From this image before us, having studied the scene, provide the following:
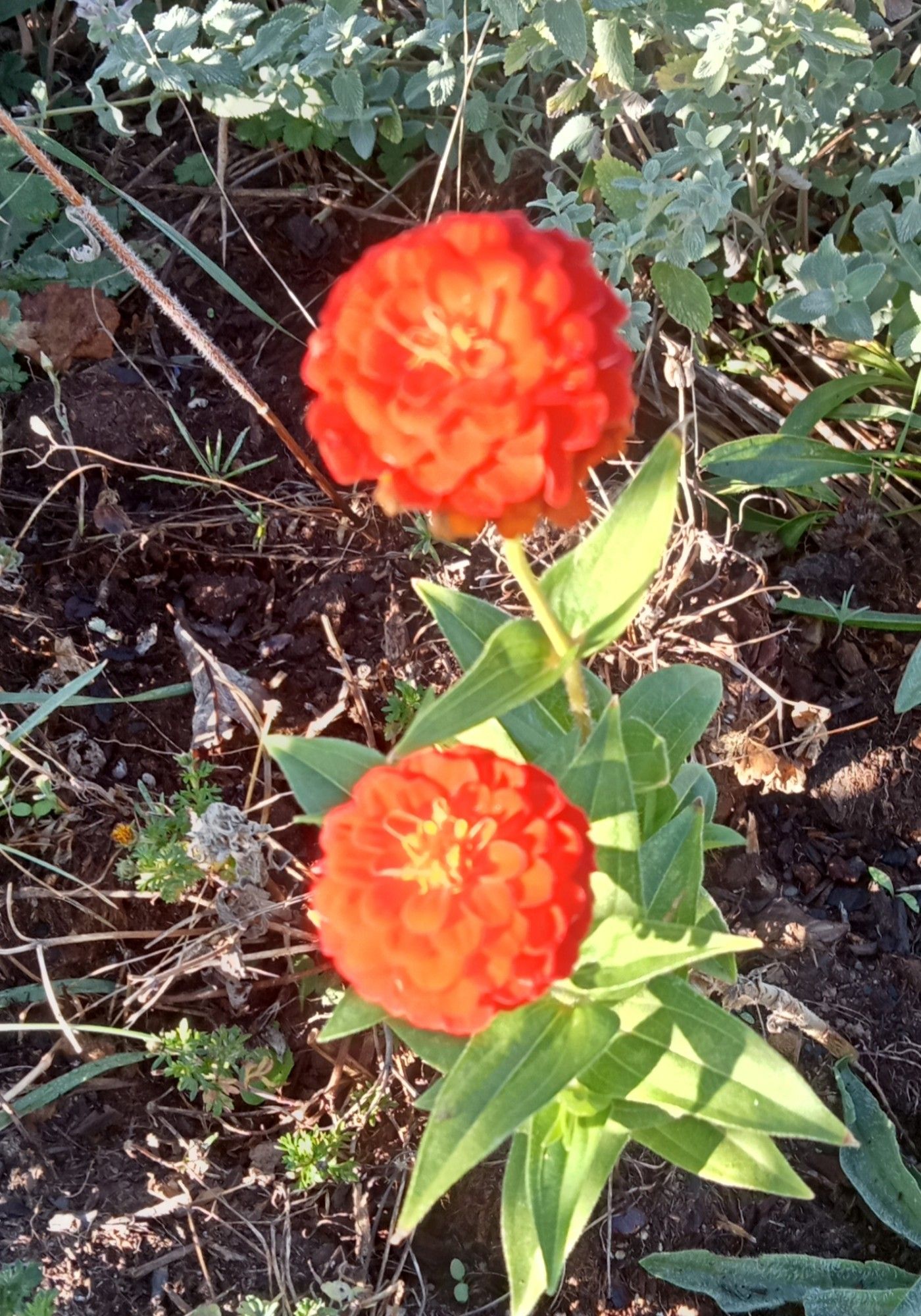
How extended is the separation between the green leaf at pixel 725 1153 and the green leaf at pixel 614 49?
2.11 m

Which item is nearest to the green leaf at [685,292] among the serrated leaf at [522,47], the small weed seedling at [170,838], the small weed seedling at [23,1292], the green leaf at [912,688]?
the serrated leaf at [522,47]

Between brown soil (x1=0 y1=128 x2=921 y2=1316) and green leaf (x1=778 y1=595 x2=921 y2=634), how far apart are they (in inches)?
2.9

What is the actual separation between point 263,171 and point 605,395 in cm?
240

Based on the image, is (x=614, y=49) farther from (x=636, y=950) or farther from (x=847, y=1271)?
(x=847, y=1271)

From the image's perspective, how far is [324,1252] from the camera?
216 cm

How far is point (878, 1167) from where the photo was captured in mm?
2184

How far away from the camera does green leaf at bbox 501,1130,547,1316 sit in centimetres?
164

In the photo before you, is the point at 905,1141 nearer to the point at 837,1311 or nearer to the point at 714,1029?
the point at 837,1311

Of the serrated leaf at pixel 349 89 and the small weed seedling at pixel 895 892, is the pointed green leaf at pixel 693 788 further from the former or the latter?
the serrated leaf at pixel 349 89

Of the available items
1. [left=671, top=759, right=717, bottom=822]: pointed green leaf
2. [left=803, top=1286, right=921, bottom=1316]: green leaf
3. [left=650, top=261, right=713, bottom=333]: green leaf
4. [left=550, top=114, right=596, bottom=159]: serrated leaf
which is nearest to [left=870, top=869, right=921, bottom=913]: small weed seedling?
[left=671, top=759, right=717, bottom=822]: pointed green leaf

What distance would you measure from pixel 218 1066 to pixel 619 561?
136cm

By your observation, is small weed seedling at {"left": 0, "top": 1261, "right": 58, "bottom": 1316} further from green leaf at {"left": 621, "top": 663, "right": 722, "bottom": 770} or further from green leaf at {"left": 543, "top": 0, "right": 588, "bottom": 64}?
green leaf at {"left": 543, "top": 0, "right": 588, "bottom": 64}


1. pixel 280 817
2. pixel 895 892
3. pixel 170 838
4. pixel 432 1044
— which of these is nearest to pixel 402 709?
pixel 280 817

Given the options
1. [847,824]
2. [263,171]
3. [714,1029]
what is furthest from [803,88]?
[714,1029]
